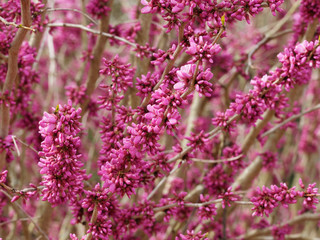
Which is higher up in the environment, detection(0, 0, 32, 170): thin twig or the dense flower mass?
detection(0, 0, 32, 170): thin twig

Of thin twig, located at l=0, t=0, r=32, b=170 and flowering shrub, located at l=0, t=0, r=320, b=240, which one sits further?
thin twig, located at l=0, t=0, r=32, b=170

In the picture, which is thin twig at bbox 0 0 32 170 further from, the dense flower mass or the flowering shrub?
the dense flower mass

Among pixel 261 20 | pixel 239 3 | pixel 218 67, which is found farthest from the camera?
pixel 261 20

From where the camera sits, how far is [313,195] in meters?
2.12

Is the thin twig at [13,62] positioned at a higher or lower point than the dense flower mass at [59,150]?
higher

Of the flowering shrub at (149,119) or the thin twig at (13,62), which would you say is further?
the thin twig at (13,62)

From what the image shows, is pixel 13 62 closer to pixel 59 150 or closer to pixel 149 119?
pixel 59 150

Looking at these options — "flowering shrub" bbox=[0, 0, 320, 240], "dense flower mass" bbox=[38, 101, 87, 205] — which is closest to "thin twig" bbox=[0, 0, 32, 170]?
"flowering shrub" bbox=[0, 0, 320, 240]

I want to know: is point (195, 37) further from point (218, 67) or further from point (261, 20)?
point (261, 20)

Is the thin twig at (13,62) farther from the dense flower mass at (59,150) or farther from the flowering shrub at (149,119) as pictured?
the dense flower mass at (59,150)

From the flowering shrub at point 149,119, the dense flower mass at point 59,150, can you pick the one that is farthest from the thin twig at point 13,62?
the dense flower mass at point 59,150

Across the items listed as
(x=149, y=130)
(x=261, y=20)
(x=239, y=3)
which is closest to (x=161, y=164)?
(x=149, y=130)

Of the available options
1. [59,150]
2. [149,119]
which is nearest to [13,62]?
[59,150]

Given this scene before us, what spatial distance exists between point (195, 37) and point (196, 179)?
2.53 metres
